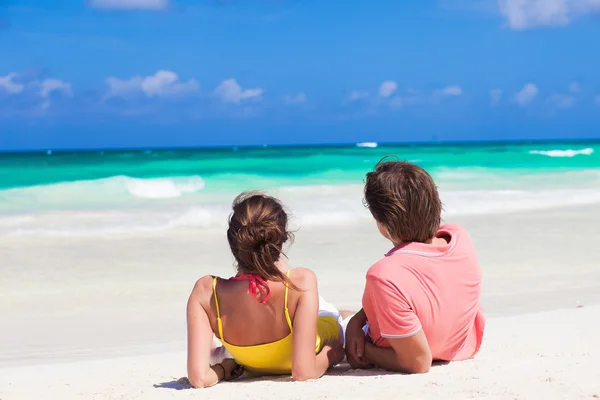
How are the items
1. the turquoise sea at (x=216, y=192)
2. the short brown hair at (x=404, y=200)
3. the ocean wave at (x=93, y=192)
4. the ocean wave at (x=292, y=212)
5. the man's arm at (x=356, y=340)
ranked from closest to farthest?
the short brown hair at (x=404, y=200), the man's arm at (x=356, y=340), the ocean wave at (x=292, y=212), the turquoise sea at (x=216, y=192), the ocean wave at (x=93, y=192)

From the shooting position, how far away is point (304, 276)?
3.06 metres

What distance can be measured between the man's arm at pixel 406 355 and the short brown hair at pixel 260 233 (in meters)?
0.49

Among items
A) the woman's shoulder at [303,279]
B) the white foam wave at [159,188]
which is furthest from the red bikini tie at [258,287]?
the white foam wave at [159,188]

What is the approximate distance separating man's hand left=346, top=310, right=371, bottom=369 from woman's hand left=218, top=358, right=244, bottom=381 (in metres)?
0.50

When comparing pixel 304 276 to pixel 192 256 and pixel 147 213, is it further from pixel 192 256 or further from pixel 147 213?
pixel 147 213

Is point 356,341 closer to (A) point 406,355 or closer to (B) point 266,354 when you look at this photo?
(A) point 406,355

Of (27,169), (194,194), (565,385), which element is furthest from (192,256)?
(27,169)

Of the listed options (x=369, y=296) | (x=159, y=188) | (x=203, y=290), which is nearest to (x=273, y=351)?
(x=203, y=290)

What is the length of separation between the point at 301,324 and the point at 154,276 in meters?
4.13

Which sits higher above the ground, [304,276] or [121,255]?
[304,276]

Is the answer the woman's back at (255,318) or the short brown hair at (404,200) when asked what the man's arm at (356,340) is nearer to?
the woman's back at (255,318)

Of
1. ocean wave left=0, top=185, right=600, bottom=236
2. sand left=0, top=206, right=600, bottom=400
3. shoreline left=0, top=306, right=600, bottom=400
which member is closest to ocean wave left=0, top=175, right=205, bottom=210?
ocean wave left=0, top=185, right=600, bottom=236

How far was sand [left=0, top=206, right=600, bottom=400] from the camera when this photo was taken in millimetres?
2979

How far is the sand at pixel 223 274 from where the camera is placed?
2.98 m
